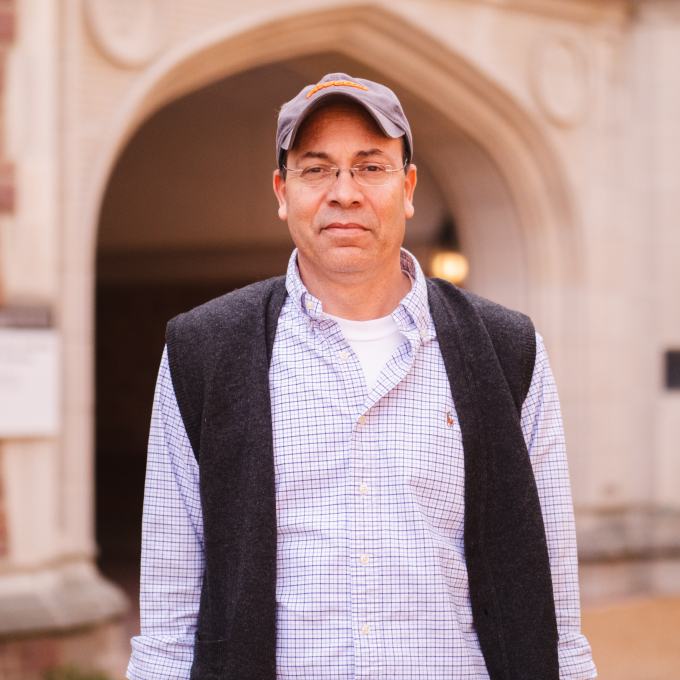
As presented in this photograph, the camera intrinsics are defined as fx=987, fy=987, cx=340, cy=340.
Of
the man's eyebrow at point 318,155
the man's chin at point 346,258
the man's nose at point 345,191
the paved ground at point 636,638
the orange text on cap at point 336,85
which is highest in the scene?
the orange text on cap at point 336,85

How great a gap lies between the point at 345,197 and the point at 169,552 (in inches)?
22.6

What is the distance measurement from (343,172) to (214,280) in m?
7.24

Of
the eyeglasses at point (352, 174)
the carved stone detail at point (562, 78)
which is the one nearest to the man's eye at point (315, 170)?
the eyeglasses at point (352, 174)

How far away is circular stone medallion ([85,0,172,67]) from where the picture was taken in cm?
443

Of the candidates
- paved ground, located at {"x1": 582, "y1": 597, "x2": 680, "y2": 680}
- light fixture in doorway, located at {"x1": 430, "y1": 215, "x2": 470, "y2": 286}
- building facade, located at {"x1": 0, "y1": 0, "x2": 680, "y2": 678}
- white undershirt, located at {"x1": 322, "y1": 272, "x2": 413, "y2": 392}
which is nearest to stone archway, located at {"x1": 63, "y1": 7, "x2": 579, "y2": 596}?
building facade, located at {"x1": 0, "y1": 0, "x2": 680, "y2": 678}

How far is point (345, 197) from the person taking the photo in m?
1.39

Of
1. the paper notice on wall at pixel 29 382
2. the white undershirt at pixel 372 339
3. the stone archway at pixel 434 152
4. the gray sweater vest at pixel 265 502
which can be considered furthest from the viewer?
the stone archway at pixel 434 152

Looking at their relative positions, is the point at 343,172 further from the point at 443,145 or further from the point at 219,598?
the point at 443,145

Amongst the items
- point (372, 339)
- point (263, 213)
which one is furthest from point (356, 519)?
point (263, 213)

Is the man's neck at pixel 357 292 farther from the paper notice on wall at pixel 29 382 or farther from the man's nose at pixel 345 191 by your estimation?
the paper notice on wall at pixel 29 382

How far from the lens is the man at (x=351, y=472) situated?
4.41 feet

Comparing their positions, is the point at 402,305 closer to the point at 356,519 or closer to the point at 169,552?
the point at 356,519

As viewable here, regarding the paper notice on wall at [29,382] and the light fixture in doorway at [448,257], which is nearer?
the paper notice on wall at [29,382]

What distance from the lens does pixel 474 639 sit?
1405 millimetres
